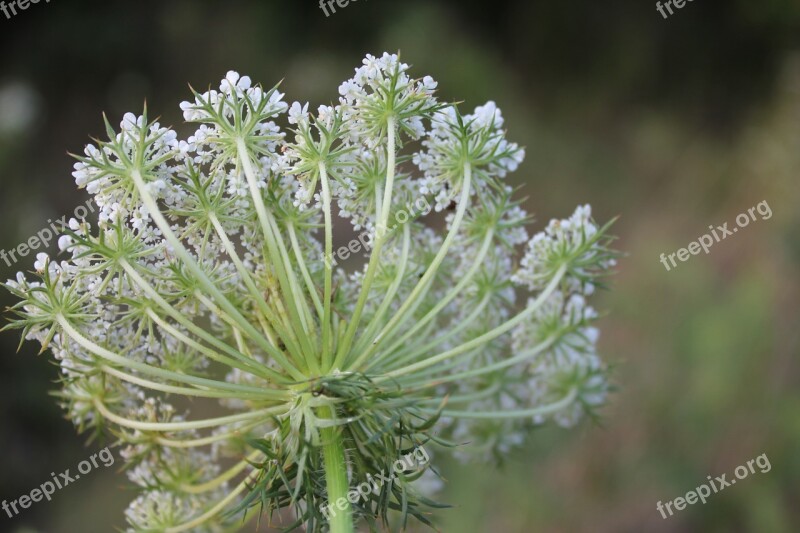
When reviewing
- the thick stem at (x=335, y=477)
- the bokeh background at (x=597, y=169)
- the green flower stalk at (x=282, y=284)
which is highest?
the bokeh background at (x=597, y=169)

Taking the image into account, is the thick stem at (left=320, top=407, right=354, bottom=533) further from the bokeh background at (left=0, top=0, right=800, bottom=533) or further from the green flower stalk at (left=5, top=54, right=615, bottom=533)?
the bokeh background at (left=0, top=0, right=800, bottom=533)

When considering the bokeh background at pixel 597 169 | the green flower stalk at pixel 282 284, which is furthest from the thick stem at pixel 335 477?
the bokeh background at pixel 597 169

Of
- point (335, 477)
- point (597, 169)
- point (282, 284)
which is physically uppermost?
point (597, 169)

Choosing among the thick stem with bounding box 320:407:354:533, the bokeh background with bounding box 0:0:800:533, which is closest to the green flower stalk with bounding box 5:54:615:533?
the thick stem with bounding box 320:407:354:533

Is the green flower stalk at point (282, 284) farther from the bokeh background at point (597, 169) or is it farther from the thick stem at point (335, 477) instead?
the bokeh background at point (597, 169)

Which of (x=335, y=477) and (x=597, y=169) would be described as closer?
(x=335, y=477)

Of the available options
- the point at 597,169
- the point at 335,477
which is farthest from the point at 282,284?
the point at 597,169

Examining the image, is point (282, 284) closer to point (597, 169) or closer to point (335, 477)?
point (335, 477)
